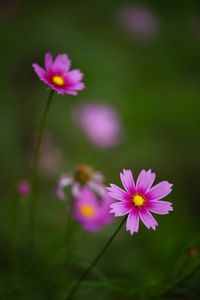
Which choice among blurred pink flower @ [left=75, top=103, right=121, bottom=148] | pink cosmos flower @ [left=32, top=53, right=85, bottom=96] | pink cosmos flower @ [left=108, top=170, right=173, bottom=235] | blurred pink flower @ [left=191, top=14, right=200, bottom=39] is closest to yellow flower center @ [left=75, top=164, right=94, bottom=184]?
pink cosmos flower @ [left=32, top=53, right=85, bottom=96]

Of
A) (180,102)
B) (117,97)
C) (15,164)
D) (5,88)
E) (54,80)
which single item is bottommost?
(54,80)

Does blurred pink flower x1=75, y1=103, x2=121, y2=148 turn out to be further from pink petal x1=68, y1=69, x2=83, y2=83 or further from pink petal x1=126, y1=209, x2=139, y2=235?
pink petal x1=126, y1=209, x2=139, y2=235

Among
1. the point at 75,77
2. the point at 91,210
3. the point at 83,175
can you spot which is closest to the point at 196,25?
the point at 91,210

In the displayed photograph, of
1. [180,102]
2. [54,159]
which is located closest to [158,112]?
[180,102]

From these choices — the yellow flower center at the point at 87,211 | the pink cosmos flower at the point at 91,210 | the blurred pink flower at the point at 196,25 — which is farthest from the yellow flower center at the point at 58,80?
the blurred pink flower at the point at 196,25

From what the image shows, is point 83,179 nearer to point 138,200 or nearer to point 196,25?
point 138,200

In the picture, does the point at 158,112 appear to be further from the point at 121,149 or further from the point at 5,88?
the point at 5,88
